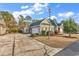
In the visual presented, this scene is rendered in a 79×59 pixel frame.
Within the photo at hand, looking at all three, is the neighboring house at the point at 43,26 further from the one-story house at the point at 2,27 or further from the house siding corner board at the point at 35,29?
the one-story house at the point at 2,27

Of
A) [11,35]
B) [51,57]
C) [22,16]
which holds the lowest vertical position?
[51,57]

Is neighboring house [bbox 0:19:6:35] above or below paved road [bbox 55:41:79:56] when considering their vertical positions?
above

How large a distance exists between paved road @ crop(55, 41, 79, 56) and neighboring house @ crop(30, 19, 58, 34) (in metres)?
0.22

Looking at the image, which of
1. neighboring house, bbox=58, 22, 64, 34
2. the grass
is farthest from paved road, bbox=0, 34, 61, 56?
neighboring house, bbox=58, 22, 64, 34

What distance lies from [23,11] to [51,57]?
1.73ft

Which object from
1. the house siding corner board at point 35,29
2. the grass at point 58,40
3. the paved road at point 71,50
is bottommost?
the paved road at point 71,50

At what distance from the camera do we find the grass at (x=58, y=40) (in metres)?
2.38

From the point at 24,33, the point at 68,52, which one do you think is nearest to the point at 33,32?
the point at 24,33

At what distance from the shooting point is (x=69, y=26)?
2.40 metres

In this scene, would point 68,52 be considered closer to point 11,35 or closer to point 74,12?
point 74,12

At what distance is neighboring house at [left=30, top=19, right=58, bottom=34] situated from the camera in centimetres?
238

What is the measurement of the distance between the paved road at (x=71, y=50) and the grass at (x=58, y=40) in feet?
0.12

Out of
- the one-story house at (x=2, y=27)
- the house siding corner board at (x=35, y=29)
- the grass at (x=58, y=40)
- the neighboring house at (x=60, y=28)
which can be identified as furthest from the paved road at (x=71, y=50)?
the one-story house at (x=2, y=27)

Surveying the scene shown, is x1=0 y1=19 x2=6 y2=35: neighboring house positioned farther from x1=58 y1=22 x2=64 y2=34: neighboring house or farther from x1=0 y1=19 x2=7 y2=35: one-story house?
x1=58 y1=22 x2=64 y2=34: neighboring house
